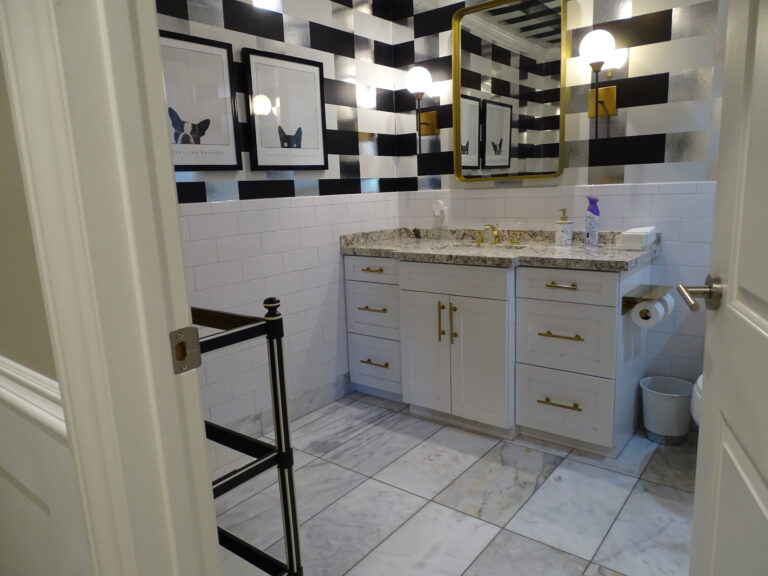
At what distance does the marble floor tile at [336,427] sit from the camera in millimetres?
2605

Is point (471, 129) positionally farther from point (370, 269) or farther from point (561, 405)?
point (561, 405)

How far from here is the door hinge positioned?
711 millimetres

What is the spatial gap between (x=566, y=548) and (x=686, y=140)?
1.86 m

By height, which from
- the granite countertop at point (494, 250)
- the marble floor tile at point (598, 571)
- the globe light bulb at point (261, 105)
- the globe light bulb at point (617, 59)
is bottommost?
the marble floor tile at point (598, 571)

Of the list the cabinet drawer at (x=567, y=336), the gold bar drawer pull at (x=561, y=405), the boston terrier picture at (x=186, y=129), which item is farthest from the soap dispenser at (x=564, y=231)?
the boston terrier picture at (x=186, y=129)

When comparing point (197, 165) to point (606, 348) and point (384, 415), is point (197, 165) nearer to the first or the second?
point (384, 415)

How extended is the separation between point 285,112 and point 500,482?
2019 mm

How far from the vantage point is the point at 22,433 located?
0.91 m

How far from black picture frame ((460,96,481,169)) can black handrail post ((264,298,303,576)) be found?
2.07 meters

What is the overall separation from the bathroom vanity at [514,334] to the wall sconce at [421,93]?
76cm

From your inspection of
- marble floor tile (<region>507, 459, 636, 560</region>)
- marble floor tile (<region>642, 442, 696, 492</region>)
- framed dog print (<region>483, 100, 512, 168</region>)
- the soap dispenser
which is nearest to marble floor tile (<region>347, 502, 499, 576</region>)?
marble floor tile (<region>507, 459, 636, 560</region>)

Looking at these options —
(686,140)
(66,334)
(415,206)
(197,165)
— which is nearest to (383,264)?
(415,206)

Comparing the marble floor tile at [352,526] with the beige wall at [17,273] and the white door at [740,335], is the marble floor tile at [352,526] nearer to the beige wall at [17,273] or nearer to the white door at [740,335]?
the white door at [740,335]

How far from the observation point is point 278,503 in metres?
2.16
